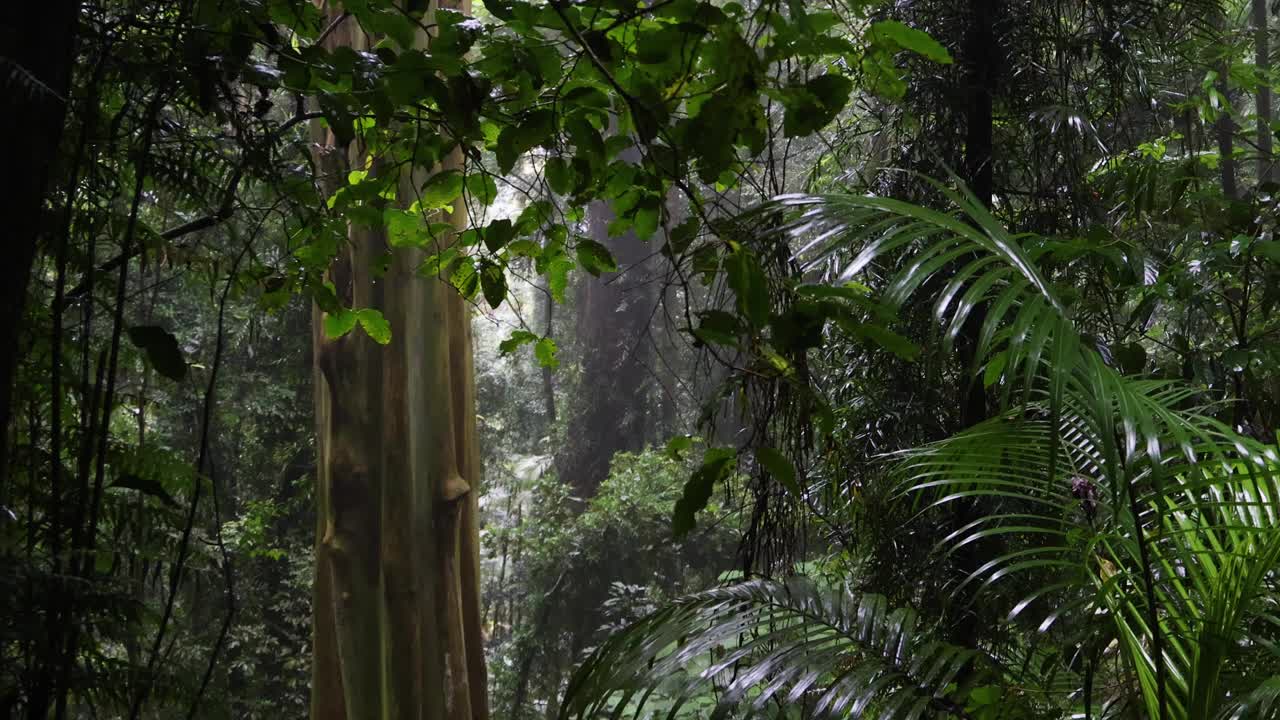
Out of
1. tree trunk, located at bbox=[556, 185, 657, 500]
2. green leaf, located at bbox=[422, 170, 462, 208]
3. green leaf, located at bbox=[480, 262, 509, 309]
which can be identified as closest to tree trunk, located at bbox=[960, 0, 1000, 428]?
green leaf, located at bbox=[480, 262, 509, 309]

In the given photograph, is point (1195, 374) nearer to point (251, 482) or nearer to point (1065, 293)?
point (1065, 293)

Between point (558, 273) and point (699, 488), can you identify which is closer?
point (699, 488)

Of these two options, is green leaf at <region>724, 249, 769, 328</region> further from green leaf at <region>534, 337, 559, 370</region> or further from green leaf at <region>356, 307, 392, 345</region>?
green leaf at <region>356, 307, 392, 345</region>

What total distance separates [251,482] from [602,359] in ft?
21.0

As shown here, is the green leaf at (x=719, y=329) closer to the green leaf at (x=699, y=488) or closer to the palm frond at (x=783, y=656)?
the green leaf at (x=699, y=488)

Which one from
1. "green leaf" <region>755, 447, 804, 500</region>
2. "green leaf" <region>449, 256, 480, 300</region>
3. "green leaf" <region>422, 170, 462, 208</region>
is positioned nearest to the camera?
"green leaf" <region>755, 447, 804, 500</region>

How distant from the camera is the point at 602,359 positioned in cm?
1315

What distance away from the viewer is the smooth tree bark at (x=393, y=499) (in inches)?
128

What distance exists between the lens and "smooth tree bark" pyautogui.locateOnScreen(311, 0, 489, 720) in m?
3.26

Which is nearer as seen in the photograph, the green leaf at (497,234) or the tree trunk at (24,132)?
the tree trunk at (24,132)

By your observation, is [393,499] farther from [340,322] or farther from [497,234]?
[497,234]

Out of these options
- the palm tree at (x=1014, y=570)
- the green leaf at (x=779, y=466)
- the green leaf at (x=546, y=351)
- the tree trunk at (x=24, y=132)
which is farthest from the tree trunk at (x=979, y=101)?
the tree trunk at (x=24, y=132)

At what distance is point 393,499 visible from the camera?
329 cm

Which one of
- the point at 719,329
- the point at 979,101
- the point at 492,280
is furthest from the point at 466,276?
the point at 979,101
